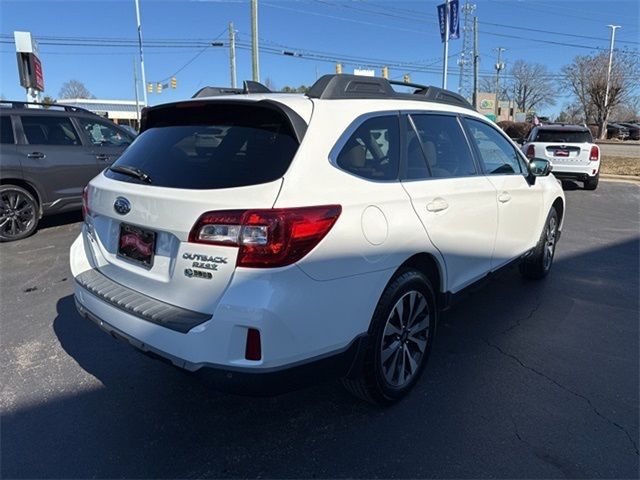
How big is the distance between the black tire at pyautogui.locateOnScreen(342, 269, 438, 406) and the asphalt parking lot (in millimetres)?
155

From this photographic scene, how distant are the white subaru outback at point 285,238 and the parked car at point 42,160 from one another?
446 cm

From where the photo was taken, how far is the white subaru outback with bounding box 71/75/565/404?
83.7 inches

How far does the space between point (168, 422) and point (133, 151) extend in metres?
1.63

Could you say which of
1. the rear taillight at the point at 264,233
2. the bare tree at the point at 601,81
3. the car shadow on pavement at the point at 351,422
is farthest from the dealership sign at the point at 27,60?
the bare tree at the point at 601,81

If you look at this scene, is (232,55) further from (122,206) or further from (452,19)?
(122,206)

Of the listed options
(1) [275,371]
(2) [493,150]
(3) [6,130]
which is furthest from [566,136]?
(1) [275,371]

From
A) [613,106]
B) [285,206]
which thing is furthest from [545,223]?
[613,106]

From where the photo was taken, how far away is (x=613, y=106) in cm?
4944

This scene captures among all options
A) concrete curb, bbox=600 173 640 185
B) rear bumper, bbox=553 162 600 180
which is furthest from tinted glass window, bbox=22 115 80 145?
concrete curb, bbox=600 173 640 185

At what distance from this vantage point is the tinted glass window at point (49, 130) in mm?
6952

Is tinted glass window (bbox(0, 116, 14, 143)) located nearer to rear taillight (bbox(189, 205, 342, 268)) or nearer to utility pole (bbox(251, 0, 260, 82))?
rear taillight (bbox(189, 205, 342, 268))

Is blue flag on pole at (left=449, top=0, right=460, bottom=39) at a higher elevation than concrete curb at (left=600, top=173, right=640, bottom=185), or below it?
higher

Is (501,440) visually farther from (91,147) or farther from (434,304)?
(91,147)

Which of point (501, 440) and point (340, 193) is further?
point (501, 440)
